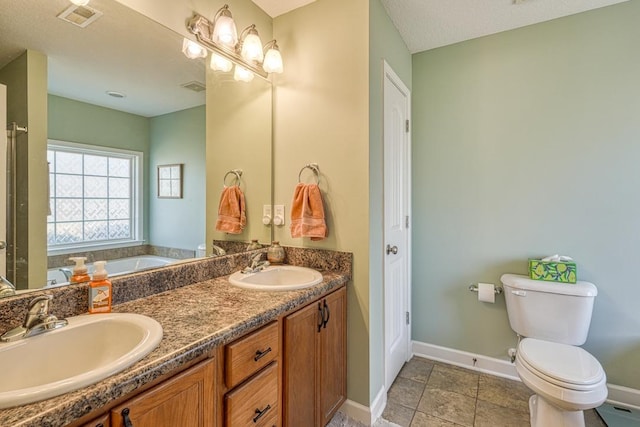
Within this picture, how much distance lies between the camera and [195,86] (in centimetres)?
158

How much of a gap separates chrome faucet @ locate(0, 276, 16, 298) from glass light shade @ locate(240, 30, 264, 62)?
1.48 meters

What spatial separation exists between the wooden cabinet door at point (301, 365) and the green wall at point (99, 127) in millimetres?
779

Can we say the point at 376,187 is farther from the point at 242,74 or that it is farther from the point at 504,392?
the point at 504,392

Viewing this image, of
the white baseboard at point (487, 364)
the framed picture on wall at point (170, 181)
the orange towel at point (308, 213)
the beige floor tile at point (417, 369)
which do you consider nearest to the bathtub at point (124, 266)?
the framed picture on wall at point (170, 181)

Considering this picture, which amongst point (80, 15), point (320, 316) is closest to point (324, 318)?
point (320, 316)

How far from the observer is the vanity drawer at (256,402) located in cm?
100

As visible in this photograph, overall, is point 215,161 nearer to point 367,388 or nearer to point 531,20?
point 367,388

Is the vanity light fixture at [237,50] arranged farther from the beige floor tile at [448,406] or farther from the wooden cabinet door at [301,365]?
the beige floor tile at [448,406]

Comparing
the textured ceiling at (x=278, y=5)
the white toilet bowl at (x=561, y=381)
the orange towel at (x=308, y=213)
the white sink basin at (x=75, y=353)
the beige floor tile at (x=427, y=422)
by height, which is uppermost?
the textured ceiling at (x=278, y=5)

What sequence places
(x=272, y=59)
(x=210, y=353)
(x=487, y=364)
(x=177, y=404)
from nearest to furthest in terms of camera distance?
(x=177, y=404)
(x=210, y=353)
(x=272, y=59)
(x=487, y=364)

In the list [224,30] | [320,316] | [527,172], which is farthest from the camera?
[527,172]

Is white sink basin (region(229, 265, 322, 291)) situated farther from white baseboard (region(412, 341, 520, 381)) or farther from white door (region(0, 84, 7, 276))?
white baseboard (region(412, 341, 520, 381))

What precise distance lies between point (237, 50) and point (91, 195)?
111cm

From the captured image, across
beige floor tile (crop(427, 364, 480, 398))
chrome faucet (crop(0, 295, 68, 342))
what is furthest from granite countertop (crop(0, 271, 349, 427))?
beige floor tile (crop(427, 364, 480, 398))
